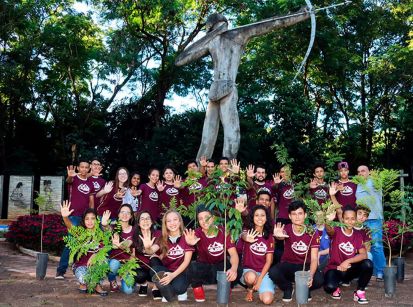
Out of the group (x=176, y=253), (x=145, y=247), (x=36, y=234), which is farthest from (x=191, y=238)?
(x=36, y=234)

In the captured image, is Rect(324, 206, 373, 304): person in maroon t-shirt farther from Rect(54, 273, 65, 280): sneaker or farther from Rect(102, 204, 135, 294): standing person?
Rect(54, 273, 65, 280): sneaker

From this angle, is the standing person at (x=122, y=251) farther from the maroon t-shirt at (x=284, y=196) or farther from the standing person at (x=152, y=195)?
the maroon t-shirt at (x=284, y=196)

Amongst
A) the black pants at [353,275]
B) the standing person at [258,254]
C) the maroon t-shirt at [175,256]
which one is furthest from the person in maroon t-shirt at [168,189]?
the black pants at [353,275]

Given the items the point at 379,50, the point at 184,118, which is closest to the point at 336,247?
the point at 184,118

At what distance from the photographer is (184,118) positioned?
12680mm

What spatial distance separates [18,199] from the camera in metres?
13.0

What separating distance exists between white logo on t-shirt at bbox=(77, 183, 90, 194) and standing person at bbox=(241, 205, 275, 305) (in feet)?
7.96

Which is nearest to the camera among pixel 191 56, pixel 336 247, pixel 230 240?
pixel 230 240

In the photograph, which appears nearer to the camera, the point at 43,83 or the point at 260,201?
the point at 260,201

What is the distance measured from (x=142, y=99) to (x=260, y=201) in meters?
13.3

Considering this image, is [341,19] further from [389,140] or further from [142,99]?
[142,99]

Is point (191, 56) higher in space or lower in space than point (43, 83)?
lower

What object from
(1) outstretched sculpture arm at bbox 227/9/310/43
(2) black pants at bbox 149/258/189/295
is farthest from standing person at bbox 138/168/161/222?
(1) outstretched sculpture arm at bbox 227/9/310/43

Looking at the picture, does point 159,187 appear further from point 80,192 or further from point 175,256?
point 175,256
